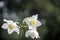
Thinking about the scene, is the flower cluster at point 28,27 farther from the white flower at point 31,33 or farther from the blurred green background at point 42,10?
the blurred green background at point 42,10

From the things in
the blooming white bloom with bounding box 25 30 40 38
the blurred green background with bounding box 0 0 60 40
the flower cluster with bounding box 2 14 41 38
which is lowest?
the blooming white bloom with bounding box 25 30 40 38

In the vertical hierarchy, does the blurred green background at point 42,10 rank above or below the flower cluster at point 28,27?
above

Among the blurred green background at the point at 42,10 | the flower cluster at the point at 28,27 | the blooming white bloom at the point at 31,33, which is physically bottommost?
the blooming white bloom at the point at 31,33

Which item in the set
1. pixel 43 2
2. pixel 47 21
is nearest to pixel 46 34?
pixel 47 21

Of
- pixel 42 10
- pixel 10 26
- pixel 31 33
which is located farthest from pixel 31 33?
pixel 42 10

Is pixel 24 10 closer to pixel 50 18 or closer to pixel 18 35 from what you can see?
pixel 50 18

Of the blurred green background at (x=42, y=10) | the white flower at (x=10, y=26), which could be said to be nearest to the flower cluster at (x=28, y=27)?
the white flower at (x=10, y=26)

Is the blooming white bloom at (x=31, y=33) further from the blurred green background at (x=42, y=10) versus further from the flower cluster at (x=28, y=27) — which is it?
the blurred green background at (x=42, y=10)

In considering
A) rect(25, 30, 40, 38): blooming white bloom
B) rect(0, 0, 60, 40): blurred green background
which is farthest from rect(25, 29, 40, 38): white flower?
rect(0, 0, 60, 40): blurred green background

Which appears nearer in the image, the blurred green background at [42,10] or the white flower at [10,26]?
the white flower at [10,26]

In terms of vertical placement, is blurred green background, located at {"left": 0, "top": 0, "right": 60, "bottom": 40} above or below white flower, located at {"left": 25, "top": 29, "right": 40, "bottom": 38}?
above

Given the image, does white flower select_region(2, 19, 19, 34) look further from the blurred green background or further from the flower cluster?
the blurred green background

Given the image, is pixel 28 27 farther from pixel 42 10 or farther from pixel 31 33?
pixel 42 10
